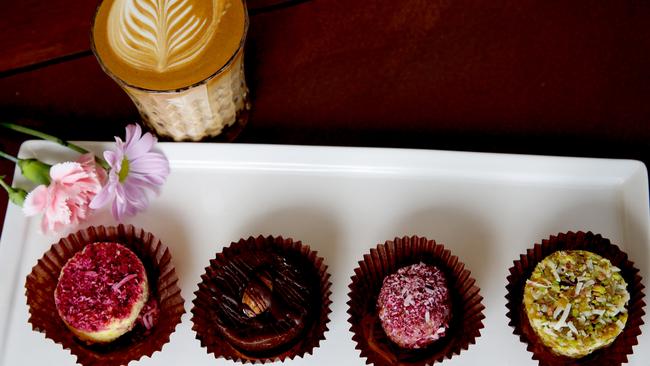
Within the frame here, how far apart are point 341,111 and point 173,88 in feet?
1.61

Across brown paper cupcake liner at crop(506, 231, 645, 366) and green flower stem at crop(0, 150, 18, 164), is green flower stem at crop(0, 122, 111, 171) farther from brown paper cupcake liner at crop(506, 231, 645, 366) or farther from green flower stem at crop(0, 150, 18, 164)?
brown paper cupcake liner at crop(506, 231, 645, 366)

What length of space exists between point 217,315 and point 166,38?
64 centimetres

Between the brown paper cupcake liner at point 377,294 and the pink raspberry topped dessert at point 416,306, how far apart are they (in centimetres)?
3

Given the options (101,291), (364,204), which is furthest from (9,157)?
(364,204)

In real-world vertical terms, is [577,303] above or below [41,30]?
above

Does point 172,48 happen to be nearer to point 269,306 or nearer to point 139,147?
point 139,147

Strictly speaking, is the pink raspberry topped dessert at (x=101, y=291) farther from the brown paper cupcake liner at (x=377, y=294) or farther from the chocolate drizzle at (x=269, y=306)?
the brown paper cupcake liner at (x=377, y=294)

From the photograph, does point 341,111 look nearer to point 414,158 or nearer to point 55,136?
point 414,158

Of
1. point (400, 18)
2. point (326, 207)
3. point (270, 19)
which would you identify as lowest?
point (326, 207)

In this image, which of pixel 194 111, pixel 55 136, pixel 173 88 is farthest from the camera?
pixel 55 136

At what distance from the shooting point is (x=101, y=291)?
159 cm

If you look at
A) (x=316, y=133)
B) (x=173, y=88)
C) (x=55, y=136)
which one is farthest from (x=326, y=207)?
(x=55, y=136)

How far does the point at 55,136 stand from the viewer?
188cm

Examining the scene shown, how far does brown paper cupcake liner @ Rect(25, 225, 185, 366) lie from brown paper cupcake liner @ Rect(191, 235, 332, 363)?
61mm
